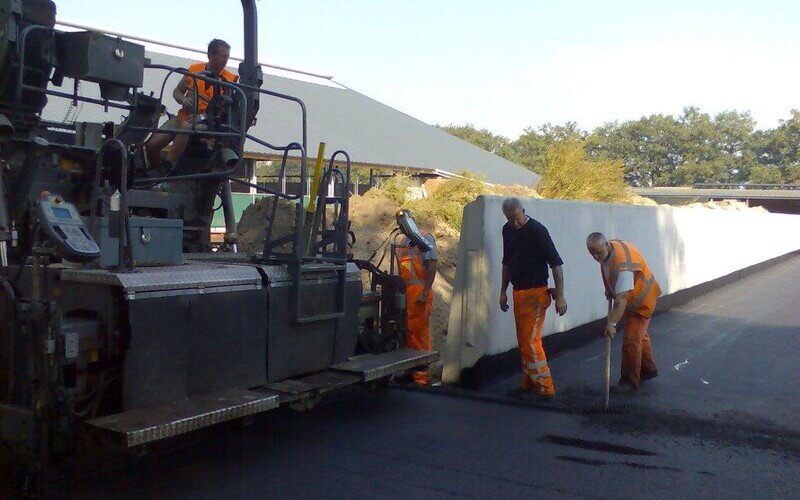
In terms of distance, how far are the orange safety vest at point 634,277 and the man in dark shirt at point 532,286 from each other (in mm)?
686

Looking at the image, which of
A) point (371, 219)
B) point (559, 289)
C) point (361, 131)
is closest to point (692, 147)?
point (361, 131)

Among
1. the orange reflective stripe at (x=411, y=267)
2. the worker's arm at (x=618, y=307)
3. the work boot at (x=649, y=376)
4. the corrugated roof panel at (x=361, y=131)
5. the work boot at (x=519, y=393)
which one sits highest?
the corrugated roof panel at (x=361, y=131)

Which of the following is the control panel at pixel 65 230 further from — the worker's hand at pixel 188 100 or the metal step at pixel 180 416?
the worker's hand at pixel 188 100

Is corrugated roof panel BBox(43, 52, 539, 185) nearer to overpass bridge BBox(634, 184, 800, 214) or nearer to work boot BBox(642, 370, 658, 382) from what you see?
overpass bridge BBox(634, 184, 800, 214)

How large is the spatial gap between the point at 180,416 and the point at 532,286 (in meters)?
4.02

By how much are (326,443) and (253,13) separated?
3525 mm

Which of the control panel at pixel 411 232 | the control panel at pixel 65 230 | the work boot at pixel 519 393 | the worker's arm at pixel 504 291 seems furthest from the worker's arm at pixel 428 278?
the control panel at pixel 65 230

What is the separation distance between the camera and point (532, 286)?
7.80m

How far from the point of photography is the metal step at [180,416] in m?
4.39

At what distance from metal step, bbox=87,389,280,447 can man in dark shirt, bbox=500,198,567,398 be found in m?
A: 3.10

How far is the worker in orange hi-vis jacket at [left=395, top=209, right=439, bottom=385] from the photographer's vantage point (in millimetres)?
8586

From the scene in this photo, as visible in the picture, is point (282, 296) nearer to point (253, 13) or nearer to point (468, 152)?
point (253, 13)

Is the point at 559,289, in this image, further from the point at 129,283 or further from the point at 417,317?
the point at 129,283

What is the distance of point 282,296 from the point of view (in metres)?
5.92
